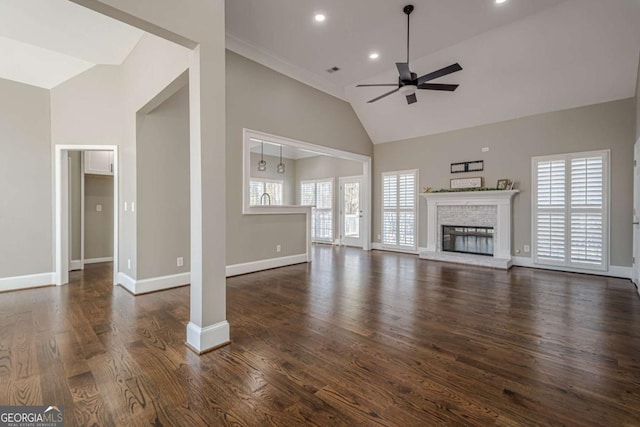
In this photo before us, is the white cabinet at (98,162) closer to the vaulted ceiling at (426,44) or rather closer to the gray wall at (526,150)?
the vaulted ceiling at (426,44)

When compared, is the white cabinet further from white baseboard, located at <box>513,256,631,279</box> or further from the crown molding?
white baseboard, located at <box>513,256,631,279</box>

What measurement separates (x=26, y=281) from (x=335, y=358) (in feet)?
15.0

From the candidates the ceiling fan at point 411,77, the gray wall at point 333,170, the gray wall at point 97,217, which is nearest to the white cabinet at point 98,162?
the gray wall at point 97,217

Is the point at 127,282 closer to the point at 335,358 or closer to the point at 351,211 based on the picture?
the point at 335,358

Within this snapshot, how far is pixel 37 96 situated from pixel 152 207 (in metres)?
2.28

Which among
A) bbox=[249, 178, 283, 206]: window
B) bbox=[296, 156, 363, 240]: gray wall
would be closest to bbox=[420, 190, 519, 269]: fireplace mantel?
bbox=[296, 156, 363, 240]: gray wall

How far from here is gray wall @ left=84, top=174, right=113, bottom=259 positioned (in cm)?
575

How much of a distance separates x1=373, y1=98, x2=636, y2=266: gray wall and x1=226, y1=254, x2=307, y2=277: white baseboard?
312cm

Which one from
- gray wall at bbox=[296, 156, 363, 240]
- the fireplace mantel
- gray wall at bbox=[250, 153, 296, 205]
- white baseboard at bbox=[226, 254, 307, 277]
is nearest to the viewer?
white baseboard at bbox=[226, 254, 307, 277]

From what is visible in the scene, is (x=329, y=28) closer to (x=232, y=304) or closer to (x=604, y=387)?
(x=232, y=304)

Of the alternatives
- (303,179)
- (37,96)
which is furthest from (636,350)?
(303,179)

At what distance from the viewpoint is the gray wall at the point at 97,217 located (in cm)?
575

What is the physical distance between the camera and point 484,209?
6059 millimetres

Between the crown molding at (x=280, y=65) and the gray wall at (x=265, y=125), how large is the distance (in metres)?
0.09
